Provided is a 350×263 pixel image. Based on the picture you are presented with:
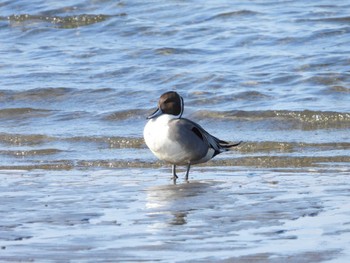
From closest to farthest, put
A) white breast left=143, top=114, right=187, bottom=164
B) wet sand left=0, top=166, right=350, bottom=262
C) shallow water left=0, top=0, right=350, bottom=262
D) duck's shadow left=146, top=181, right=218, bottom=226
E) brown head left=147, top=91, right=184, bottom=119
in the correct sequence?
wet sand left=0, top=166, right=350, bottom=262, shallow water left=0, top=0, right=350, bottom=262, duck's shadow left=146, top=181, right=218, bottom=226, white breast left=143, top=114, right=187, bottom=164, brown head left=147, top=91, right=184, bottom=119

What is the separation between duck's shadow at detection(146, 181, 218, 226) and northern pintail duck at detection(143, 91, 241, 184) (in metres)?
0.41

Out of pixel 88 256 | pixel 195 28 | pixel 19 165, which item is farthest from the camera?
pixel 195 28

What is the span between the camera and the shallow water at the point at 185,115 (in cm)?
577

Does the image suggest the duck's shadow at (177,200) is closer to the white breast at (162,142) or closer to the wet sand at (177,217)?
the wet sand at (177,217)

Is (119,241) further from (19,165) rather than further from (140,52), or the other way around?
(140,52)

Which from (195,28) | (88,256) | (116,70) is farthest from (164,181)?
(195,28)

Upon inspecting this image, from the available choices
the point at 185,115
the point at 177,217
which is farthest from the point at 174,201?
the point at 185,115

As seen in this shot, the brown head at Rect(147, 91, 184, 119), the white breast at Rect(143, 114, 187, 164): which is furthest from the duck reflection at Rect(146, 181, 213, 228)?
the brown head at Rect(147, 91, 184, 119)

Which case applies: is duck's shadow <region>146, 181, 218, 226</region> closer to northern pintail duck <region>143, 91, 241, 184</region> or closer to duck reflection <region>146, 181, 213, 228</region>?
duck reflection <region>146, 181, 213, 228</region>

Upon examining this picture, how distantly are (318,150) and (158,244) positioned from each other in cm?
460

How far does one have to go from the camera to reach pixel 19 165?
9492 mm

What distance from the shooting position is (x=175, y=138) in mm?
8477

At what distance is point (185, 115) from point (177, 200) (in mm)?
5066

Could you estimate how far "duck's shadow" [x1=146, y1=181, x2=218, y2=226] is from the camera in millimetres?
6418
